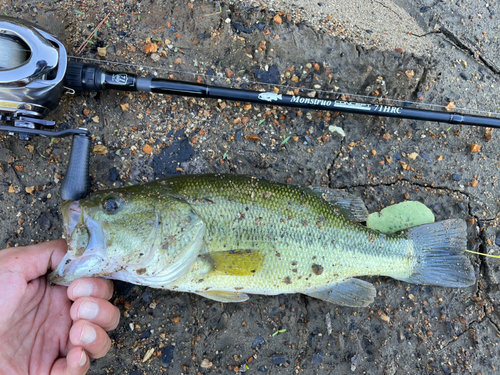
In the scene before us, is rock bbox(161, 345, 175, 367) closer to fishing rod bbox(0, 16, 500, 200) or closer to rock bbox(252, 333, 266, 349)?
rock bbox(252, 333, 266, 349)

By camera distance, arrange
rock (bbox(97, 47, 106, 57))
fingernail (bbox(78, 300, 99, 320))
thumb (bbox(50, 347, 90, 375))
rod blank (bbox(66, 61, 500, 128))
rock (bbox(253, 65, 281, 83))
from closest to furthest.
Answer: thumb (bbox(50, 347, 90, 375)) → fingernail (bbox(78, 300, 99, 320)) → rod blank (bbox(66, 61, 500, 128)) → rock (bbox(97, 47, 106, 57)) → rock (bbox(253, 65, 281, 83))

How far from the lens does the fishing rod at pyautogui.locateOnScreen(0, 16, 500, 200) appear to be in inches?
91.0

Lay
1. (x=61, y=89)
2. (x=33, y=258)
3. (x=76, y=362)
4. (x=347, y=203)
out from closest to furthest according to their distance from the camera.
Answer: (x=76, y=362), (x=33, y=258), (x=61, y=89), (x=347, y=203)

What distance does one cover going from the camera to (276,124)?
3162 mm

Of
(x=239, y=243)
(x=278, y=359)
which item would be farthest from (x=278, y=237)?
(x=278, y=359)

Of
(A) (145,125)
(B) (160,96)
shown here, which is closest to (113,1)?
(B) (160,96)

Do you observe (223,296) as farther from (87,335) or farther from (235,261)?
(87,335)

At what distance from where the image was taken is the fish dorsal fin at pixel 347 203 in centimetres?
283

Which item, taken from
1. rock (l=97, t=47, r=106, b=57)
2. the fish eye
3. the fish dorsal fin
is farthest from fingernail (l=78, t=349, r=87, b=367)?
rock (l=97, t=47, r=106, b=57)

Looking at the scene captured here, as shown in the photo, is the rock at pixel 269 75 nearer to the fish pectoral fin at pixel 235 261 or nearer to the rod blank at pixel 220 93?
the rod blank at pixel 220 93

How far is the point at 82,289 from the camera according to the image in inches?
93.6

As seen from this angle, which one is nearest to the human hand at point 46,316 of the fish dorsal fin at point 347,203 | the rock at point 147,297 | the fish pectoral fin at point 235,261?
the rock at point 147,297

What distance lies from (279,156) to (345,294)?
4.57ft

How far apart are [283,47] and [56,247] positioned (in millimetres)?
2716
